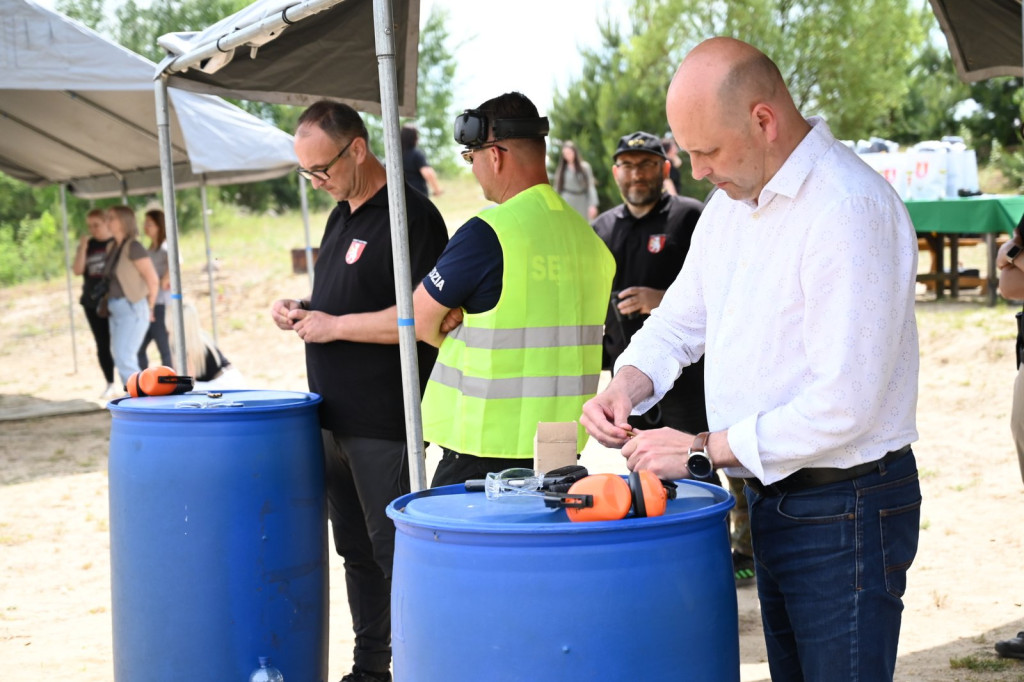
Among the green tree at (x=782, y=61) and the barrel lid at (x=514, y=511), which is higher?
the green tree at (x=782, y=61)

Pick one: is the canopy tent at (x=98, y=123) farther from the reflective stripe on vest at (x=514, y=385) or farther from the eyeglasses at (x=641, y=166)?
the reflective stripe on vest at (x=514, y=385)

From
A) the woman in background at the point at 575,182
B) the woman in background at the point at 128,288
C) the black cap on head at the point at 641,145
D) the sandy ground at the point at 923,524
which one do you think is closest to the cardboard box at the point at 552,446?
the sandy ground at the point at 923,524

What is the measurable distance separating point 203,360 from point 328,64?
471 centimetres

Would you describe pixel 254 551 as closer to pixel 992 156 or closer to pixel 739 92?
pixel 739 92

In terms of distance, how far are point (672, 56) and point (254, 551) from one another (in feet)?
71.6

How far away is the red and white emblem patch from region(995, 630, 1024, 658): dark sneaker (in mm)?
2476

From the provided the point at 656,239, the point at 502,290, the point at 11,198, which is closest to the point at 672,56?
the point at 11,198

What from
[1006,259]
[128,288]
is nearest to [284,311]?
[1006,259]

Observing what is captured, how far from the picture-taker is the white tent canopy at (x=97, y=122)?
6.71 metres

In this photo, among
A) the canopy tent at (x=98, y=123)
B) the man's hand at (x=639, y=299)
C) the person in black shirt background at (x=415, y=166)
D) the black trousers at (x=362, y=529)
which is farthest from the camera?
the person in black shirt background at (x=415, y=166)

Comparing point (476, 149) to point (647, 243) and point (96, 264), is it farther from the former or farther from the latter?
point (96, 264)

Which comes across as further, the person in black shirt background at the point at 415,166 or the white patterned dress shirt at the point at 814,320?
the person in black shirt background at the point at 415,166

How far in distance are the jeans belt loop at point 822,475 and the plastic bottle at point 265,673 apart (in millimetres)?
1731

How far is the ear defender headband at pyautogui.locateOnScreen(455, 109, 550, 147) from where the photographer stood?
300 centimetres
